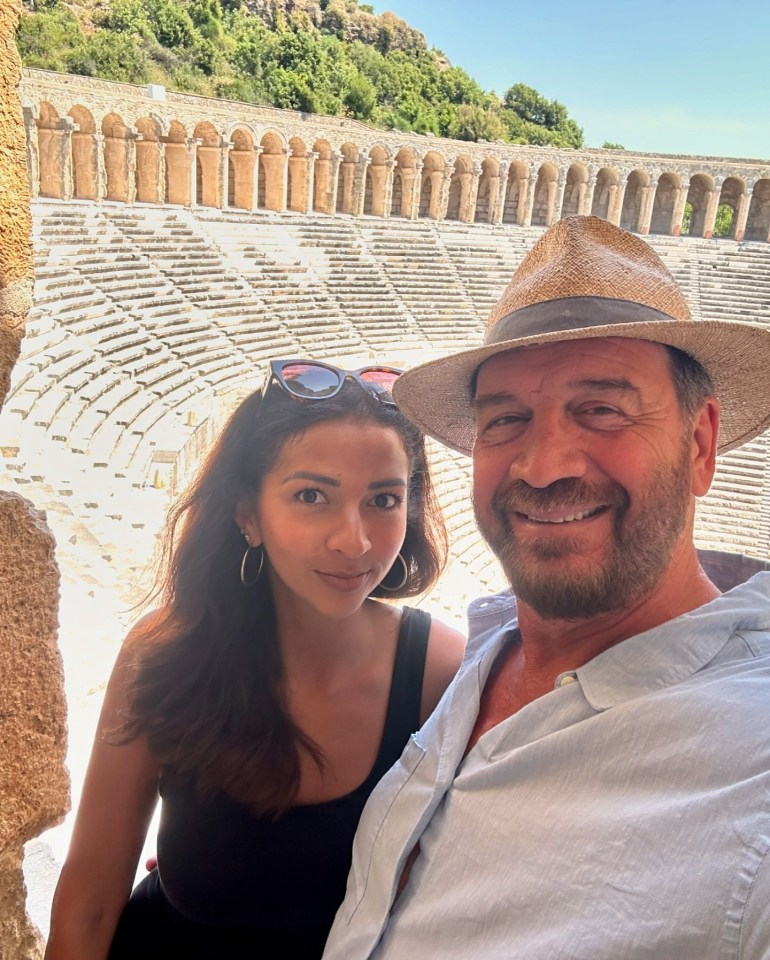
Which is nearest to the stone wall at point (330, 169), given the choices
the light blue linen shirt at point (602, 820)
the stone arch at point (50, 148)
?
the stone arch at point (50, 148)

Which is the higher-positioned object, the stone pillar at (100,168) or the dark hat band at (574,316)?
the stone pillar at (100,168)

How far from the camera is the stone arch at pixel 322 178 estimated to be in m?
19.5

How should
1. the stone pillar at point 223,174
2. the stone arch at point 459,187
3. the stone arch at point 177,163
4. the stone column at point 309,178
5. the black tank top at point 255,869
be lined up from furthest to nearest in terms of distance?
the stone arch at point 459,187 < the stone column at point 309,178 < the stone pillar at point 223,174 < the stone arch at point 177,163 < the black tank top at point 255,869

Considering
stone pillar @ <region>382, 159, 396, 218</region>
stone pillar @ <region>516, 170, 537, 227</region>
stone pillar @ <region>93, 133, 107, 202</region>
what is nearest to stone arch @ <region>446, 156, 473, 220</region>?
stone pillar @ <region>516, 170, 537, 227</region>

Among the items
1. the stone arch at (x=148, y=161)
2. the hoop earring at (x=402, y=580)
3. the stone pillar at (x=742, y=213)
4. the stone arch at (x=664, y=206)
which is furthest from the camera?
the stone arch at (x=664, y=206)

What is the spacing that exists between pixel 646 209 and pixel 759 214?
386 centimetres

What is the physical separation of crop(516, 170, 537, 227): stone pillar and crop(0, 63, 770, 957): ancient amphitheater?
68 millimetres

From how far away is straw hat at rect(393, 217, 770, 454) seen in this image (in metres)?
1.30

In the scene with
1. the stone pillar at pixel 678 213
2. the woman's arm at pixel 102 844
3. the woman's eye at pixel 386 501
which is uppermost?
the stone pillar at pixel 678 213

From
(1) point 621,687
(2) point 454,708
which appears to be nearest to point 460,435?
(2) point 454,708

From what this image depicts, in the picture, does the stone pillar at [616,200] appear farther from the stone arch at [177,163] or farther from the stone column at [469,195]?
the stone arch at [177,163]

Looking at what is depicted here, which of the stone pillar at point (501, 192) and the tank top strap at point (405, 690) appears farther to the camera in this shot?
the stone pillar at point (501, 192)

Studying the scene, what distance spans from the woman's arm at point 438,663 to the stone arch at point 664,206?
25296 mm

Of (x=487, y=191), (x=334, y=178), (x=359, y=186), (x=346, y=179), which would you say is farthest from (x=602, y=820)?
(x=487, y=191)
